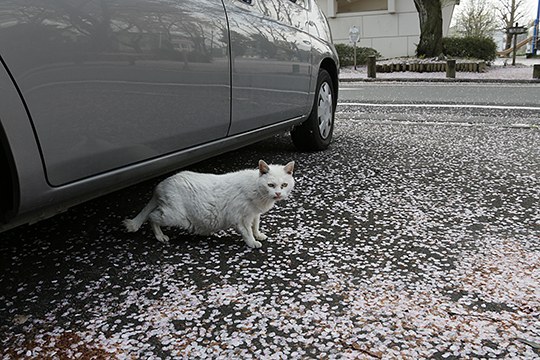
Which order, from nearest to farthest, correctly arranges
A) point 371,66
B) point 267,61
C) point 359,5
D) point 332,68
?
point 267,61 → point 332,68 → point 371,66 → point 359,5

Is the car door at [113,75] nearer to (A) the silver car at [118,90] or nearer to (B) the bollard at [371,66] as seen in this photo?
(A) the silver car at [118,90]

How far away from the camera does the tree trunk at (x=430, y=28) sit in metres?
19.5

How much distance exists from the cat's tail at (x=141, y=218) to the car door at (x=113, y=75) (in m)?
0.28

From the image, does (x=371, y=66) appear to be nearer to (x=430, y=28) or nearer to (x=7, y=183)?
(x=430, y=28)

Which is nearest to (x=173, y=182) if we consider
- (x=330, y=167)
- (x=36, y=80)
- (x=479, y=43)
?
(x=36, y=80)

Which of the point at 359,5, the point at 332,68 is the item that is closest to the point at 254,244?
the point at 332,68

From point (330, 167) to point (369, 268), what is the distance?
183 cm

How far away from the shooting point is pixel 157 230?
7.64ft

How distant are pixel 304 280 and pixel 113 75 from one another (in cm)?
106

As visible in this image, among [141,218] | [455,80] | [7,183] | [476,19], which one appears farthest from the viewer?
[476,19]

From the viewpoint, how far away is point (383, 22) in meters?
27.0

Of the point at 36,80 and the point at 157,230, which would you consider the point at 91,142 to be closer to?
the point at 36,80

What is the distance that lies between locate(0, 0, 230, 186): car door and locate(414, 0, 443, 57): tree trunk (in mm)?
19037

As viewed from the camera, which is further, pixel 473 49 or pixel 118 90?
pixel 473 49
